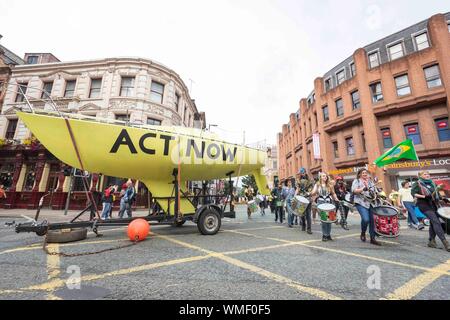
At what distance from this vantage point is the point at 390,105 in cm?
1862

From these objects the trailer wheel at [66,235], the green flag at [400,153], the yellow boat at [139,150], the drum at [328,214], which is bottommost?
the trailer wheel at [66,235]

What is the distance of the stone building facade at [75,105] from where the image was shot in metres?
16.6

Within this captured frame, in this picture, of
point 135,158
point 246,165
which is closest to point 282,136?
point 246,165

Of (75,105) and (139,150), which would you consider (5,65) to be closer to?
(75,105)

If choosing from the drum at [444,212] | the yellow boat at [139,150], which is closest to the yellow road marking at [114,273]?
the yellow boat at [139,150]

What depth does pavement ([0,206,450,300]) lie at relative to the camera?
2.41 m

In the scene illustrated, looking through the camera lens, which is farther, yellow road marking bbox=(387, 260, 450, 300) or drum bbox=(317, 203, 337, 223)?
drum bbox=(317, 203, 337, 223)

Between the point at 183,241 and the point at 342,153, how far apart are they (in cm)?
2197

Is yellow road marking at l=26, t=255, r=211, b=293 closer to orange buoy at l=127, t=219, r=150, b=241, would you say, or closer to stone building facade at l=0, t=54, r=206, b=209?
orange buoy at l=127, t=219, r=150, b=241

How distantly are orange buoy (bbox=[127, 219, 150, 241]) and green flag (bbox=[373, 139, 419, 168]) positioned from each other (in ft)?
39.2

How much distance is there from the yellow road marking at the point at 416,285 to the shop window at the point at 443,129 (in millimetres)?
19671

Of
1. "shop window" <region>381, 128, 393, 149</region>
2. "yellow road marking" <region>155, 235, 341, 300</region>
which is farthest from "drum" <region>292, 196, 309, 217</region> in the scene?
"shop window" <region>381, 128, 393, 149</region>

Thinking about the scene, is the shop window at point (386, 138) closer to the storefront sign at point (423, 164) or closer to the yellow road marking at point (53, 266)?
the storefront sign at point (423, 164)

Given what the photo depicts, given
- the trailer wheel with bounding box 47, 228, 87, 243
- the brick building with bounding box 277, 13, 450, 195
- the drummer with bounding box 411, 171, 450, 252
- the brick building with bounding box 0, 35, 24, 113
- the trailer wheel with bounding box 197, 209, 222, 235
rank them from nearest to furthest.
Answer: the trailer wheel with bounding box 47, 228, 87, 243 → the drummer with bounding box 411, 171, 450, 252 → the trailer wheel with bounding box 197, 209, 222, 235 → the brick building with bounding box 277, 13, 450, 195 → the brick building with bounding box 0, 35, 24, 113
